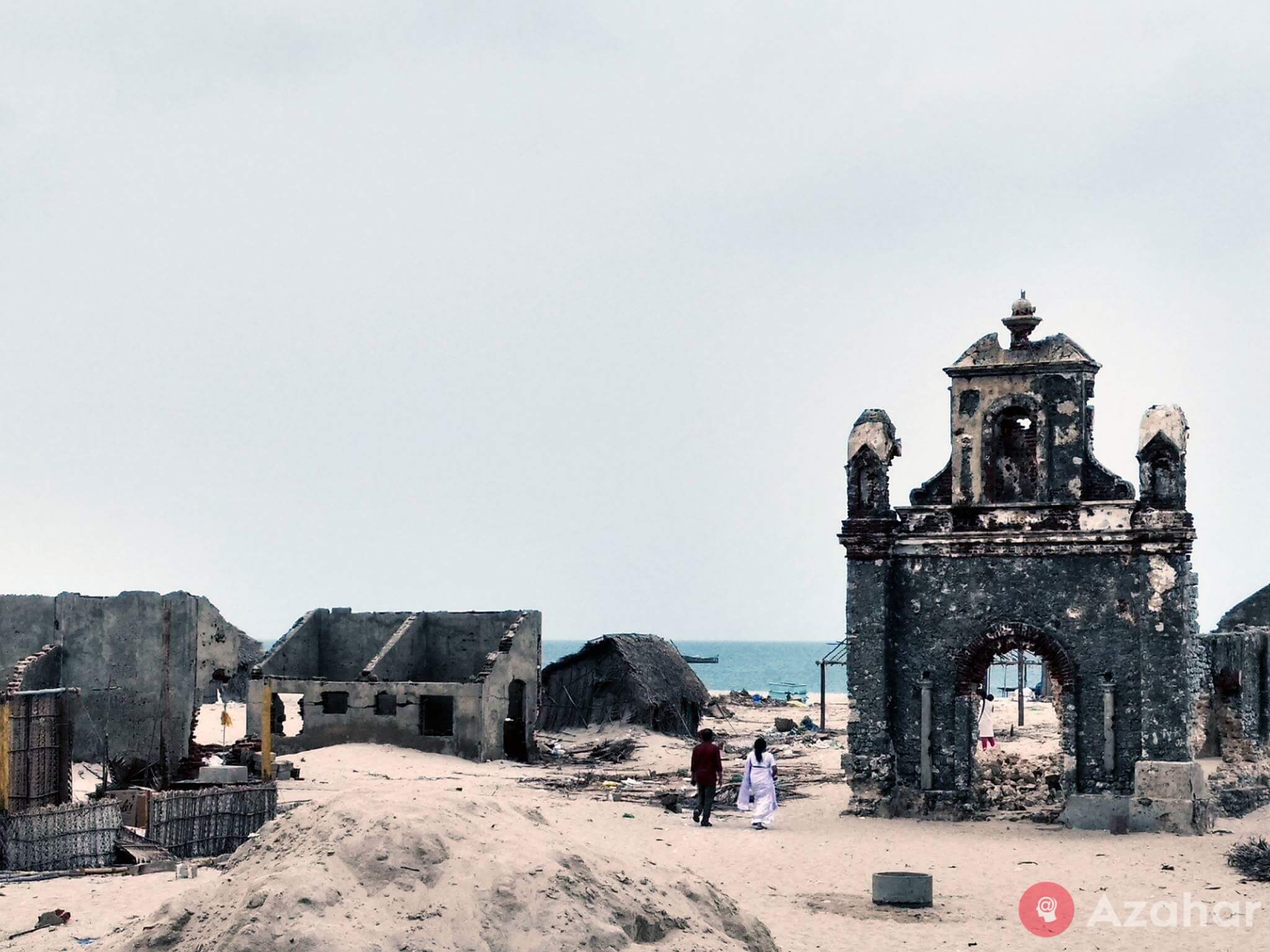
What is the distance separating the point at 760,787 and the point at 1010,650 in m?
4.70

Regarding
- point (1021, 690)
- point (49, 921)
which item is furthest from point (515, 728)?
point (49, 921)

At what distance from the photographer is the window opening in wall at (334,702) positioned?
34094 millimetres

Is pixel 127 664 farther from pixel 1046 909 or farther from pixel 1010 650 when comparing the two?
pixel 1046 909

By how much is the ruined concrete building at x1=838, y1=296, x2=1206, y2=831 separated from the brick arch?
0.09 feet

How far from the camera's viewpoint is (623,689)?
1576 inches

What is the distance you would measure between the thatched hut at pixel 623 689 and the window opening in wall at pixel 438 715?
464 centimetres

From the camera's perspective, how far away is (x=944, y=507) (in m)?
24.9

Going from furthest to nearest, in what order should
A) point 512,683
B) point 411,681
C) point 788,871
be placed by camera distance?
point 411,681
point 512,683
point 788,871

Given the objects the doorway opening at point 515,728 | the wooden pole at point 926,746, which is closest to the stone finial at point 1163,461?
the wooden pole at point 926,746

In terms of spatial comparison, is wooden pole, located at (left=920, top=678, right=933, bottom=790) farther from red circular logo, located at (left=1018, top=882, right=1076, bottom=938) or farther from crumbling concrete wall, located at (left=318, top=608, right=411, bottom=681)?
crumbling concrete wall, located at (left=318, top=608, right=411, bottom=681)

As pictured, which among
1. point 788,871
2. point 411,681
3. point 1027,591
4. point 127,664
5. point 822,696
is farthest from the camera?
point 822,696

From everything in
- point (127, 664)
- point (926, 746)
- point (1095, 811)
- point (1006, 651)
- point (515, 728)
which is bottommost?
point (1095, 811)

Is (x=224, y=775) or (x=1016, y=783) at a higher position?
(x=224, y=775)

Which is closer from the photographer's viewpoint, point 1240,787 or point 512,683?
point 1240,787
